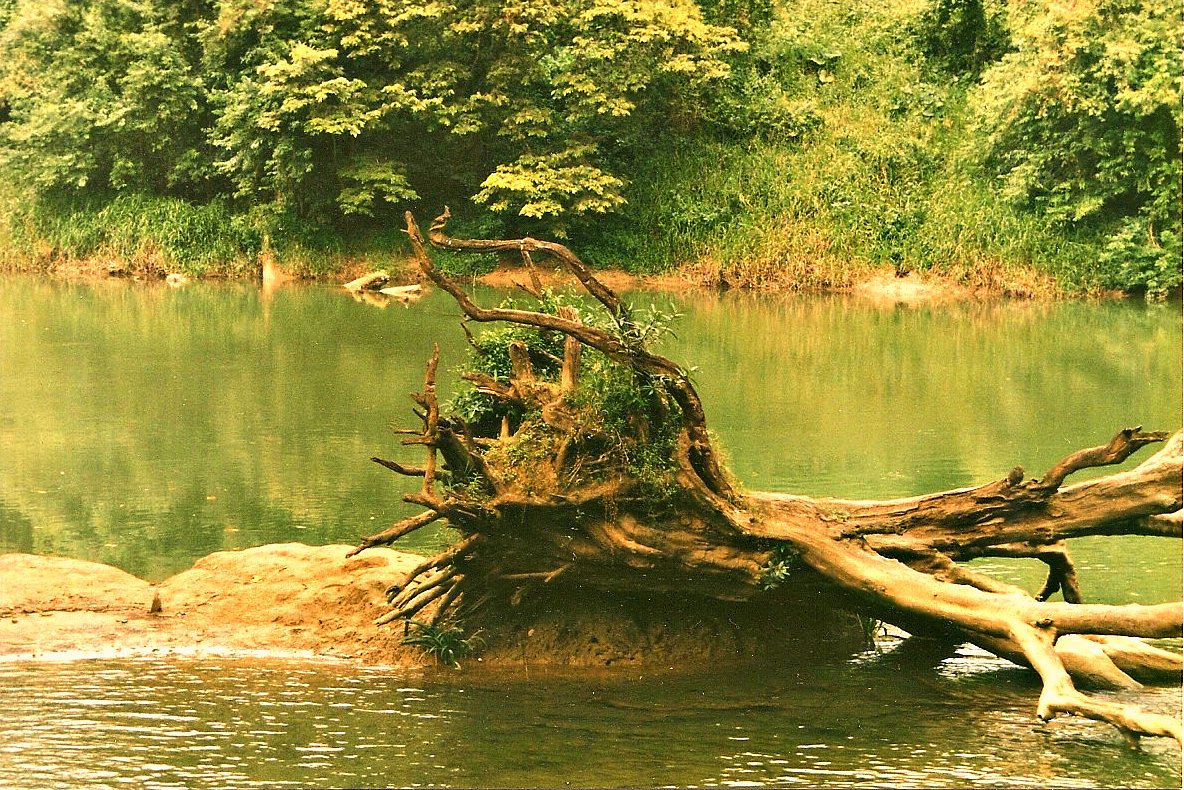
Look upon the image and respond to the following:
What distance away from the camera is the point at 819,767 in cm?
774

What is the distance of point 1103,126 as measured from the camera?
107 feet

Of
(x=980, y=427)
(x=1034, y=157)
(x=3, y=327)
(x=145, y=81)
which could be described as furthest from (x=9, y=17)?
(x=980, y=427)

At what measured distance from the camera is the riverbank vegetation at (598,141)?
33969mm

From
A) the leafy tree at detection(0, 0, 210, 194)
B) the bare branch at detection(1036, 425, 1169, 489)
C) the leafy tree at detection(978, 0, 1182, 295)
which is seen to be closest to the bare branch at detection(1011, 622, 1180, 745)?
the bare branch at detection(1036, 425, 1169, 489)

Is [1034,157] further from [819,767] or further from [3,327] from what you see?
[819,767]

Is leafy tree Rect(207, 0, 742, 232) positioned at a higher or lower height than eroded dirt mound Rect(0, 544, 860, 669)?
higher

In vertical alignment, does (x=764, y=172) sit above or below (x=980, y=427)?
above

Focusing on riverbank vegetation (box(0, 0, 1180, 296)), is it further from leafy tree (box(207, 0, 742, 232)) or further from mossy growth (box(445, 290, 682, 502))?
mossy growth (box(445, 290, 682, 502))

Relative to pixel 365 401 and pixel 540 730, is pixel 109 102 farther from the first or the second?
pixel 540 730

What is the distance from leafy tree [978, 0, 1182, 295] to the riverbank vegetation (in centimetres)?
8

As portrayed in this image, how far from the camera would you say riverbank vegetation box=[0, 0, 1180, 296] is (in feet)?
111

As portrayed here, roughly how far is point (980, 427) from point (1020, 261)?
16.2 metres

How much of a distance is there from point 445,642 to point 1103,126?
2660cm

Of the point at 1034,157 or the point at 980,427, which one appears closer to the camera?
the point at 980,427
